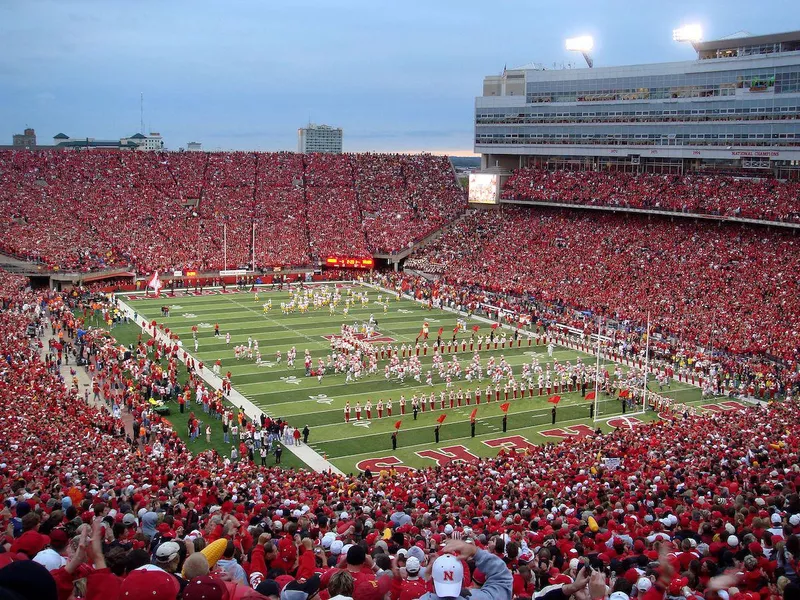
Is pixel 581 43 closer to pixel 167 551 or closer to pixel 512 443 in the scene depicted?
pixel 512 443

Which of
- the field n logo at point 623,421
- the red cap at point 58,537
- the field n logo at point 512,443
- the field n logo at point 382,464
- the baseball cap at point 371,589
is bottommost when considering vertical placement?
the field n logo at point 382,464

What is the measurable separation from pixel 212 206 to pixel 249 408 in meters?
35.2

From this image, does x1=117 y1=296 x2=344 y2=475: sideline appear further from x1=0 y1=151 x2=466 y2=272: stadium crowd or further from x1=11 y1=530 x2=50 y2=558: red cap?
x1=0 y1=151 x2=466 y2=272: stadium crowd

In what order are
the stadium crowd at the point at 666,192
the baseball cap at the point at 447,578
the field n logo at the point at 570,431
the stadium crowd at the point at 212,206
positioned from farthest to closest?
the stadium crowd at the point at 212,206, the stadium crowd at the point at 666,192, the field n logo at the point at 570,431, the baseball cap at the point at 447,578

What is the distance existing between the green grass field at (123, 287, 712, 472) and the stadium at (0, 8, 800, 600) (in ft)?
0.52

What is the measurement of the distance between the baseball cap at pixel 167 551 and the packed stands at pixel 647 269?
2707cm

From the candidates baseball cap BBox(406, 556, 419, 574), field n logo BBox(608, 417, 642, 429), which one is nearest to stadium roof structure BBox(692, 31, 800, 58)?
field n logo BBox(608, 417, 642, 429)

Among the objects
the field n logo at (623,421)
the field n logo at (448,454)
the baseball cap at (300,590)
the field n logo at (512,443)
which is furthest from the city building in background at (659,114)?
the baseball cap at (300,590)

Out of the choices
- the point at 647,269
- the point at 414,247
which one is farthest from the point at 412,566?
the point at 414,247

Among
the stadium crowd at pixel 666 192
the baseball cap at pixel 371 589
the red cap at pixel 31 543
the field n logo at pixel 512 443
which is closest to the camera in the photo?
the baseball cap at pixel 371 589

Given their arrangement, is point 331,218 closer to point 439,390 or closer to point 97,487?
point 439,390

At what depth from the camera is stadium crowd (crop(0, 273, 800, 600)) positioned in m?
4.87

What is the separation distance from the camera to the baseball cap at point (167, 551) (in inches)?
215

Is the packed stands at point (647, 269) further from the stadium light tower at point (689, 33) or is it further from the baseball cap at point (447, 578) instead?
the baseball cap at point (447, 578)
